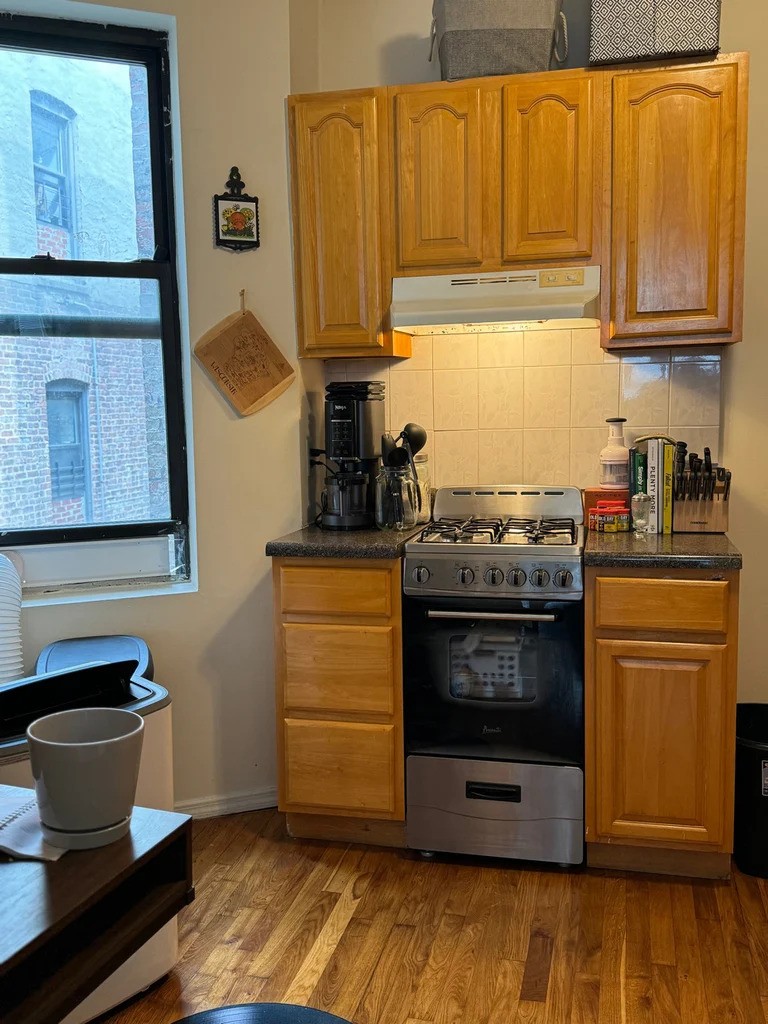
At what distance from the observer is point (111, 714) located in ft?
3.51

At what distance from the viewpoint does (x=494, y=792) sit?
2.64 meters

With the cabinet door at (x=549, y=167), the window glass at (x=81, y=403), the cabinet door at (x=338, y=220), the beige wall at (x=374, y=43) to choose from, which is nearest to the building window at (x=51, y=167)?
the window glass at (x=81, y=403)

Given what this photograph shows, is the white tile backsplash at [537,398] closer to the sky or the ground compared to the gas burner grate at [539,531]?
closer to the sky

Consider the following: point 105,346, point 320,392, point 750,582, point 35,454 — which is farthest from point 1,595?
point 750,582

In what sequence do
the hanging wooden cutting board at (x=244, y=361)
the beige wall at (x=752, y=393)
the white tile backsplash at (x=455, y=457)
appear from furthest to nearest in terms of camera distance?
1. the white tile backsplash at (x=455, y=457)
2. the hanging wooden cutting board at (x=244, y=361)
3. the beige wall at (x=752, y=393)

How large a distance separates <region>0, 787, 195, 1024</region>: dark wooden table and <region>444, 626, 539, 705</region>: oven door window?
5.52 feet

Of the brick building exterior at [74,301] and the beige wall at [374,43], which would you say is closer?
the brick building exterior at [74,301]

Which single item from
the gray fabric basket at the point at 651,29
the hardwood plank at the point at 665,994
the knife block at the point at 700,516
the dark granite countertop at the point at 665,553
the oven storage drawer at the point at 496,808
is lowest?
the hardwood plank at the point at 665,994

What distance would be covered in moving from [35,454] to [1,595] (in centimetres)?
51

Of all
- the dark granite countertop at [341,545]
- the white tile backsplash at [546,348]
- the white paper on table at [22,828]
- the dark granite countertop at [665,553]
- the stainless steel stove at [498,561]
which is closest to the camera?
the white paper on table at [22,828]

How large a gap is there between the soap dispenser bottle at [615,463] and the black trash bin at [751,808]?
85cm

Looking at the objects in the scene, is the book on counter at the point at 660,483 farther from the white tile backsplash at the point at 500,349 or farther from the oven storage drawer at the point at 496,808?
the oven storage drawer at the point at 496,808

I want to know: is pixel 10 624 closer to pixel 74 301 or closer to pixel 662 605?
pixel 74 301

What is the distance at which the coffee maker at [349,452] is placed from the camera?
2.94 m
